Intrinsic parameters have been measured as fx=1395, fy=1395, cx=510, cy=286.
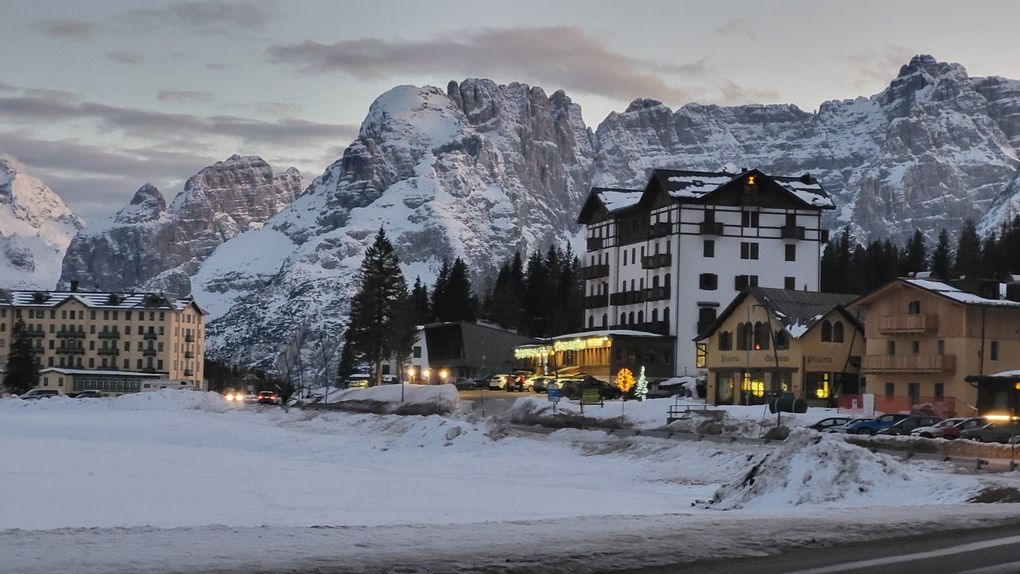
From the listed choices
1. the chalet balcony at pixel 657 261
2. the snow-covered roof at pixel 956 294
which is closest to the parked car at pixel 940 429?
the snow-covered roof at pixel 956 294

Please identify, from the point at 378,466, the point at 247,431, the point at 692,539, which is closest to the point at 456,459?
the point at 378,466

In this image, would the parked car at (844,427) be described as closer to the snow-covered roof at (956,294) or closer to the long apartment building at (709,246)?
the snow-covered roof at (956,294)

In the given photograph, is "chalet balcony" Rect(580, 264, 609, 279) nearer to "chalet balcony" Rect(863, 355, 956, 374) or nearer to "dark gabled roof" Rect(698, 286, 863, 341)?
"dark gabled roof" Rect(698, 286, 863, 341)

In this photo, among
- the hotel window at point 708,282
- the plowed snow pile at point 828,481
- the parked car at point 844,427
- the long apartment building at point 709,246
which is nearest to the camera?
the plowed snow pile at point 828,481

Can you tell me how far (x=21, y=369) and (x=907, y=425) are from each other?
144928 millimetres

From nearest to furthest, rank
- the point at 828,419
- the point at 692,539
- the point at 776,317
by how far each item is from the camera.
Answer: the point at 692,539, the point at 828,419, the point at 776,317

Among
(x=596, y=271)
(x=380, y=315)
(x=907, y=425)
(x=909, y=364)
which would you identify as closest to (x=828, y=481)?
(x=907, y=425)

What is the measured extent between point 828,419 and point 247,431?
3586 centimetres

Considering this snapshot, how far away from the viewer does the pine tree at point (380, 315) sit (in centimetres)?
15425

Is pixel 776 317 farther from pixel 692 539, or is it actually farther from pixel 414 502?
pixel 692 539

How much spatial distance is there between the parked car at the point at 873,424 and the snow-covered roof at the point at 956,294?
60.4ft

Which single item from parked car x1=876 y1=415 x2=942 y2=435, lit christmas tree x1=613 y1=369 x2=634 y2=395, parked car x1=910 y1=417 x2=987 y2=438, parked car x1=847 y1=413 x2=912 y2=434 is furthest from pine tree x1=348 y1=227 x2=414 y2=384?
parked car x1=910 y1=417 x2=987 y2=438

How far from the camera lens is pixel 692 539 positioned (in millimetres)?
18922

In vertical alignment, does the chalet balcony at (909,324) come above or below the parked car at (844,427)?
above
